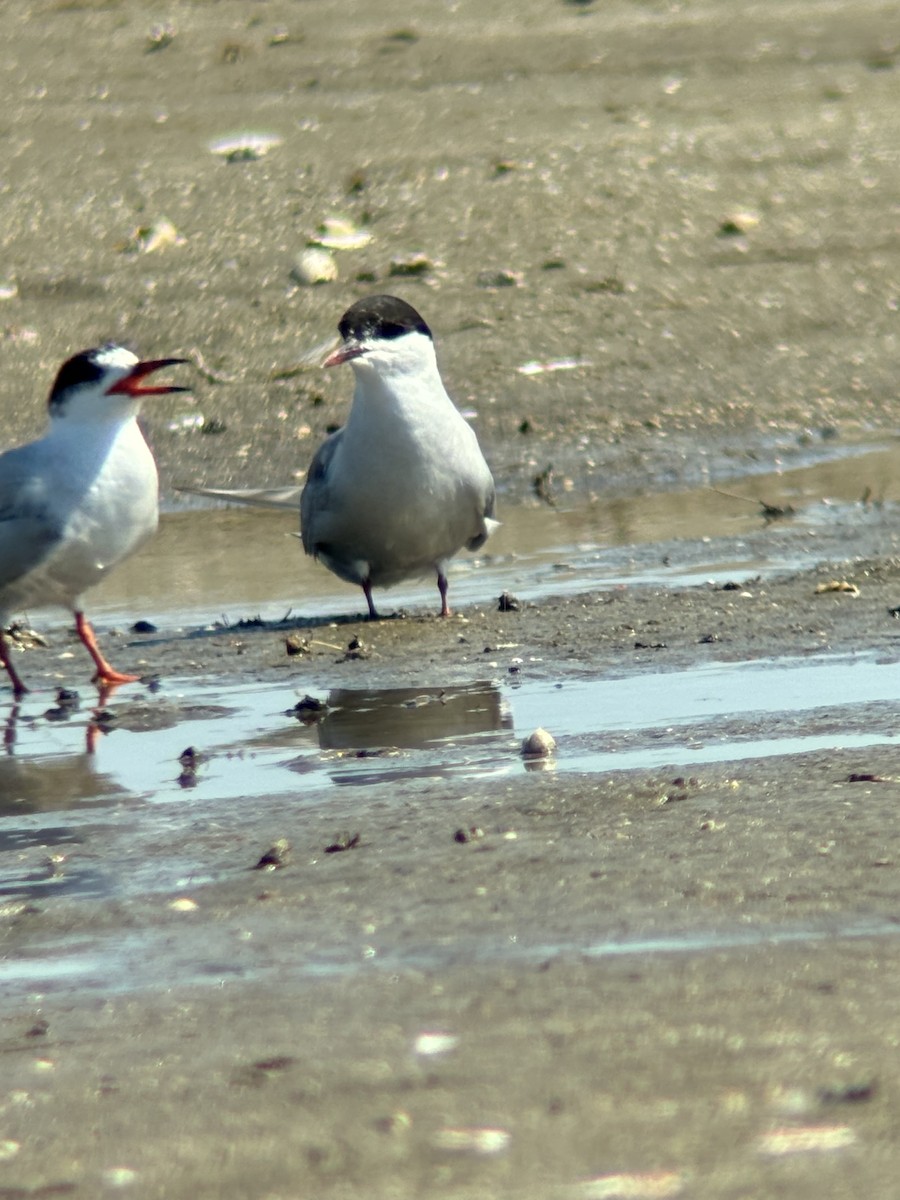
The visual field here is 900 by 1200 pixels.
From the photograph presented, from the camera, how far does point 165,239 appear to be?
459 inches

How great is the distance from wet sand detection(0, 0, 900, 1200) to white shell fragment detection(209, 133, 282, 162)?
12 cm

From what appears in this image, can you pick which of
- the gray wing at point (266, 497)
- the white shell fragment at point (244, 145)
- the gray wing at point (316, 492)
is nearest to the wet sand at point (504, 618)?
the white shell fragment at point (244, 145)

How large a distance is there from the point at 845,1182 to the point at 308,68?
39.5ft

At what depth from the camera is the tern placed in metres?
6.18

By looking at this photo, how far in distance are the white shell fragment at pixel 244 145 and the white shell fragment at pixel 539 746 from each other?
837cm

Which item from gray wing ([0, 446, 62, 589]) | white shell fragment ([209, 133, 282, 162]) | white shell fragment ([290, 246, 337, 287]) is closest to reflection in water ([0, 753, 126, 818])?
gray wing ([0, 446, 62, 589])

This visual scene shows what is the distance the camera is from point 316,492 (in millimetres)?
6949

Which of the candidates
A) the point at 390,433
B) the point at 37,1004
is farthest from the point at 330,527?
the point at 37,1004

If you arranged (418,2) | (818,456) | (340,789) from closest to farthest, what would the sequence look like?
(340,789)
(818,456)
(418,2)

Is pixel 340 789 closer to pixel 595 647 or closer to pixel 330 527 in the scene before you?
pixel 595 647

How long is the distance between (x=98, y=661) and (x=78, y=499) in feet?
1.61

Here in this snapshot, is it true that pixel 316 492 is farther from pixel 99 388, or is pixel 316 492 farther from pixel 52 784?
pixel 52 784

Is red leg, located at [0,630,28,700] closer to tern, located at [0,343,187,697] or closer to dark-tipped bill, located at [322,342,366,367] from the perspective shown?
tern, located at [0,343,187,697]

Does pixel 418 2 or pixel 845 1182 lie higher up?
pixel 845 1182
